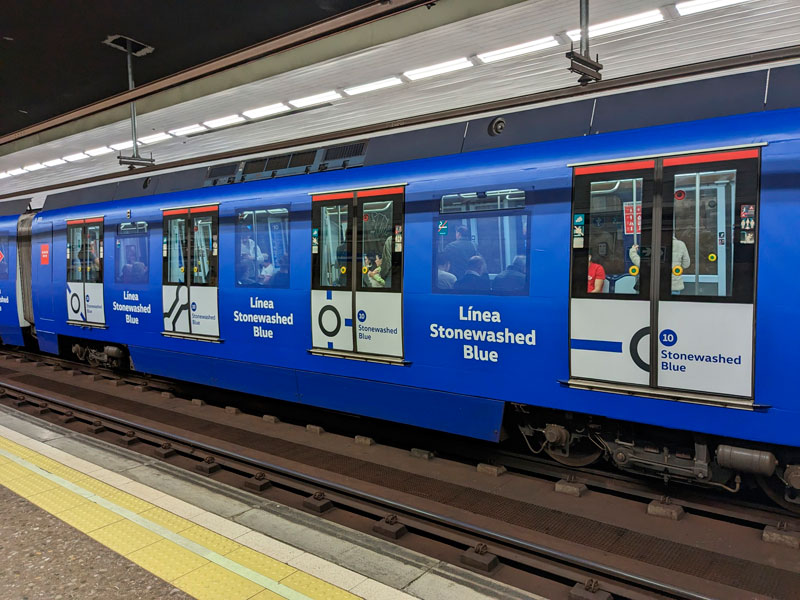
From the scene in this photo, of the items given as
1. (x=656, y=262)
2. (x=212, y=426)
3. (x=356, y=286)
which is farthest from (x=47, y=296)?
(x=656, y=262)

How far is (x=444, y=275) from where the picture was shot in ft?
18.0

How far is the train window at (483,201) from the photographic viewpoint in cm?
507

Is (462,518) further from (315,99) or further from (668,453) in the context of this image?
(315,99)

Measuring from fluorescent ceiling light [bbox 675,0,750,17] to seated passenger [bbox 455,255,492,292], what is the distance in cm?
351

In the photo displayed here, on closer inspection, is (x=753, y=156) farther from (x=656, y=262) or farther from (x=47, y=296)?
(x=47, y=296)

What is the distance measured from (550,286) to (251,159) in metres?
4.66

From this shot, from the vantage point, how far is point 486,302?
5195mm

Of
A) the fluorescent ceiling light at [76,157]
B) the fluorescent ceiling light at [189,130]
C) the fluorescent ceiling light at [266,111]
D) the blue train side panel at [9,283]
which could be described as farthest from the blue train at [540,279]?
the fluorescent ceiling light at [76,157]

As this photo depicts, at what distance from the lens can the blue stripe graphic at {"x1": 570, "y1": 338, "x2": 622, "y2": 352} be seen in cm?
449

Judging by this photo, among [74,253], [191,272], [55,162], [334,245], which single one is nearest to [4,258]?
[74,253]

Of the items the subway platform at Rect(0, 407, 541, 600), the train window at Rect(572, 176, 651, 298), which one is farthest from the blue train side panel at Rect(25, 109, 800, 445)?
the subway platform at Rect(0, 407, 541, 600)

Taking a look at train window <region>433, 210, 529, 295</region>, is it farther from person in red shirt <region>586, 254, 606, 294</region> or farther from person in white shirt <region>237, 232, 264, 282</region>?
person in white shirt <region>237, 232, 264, 282</region>

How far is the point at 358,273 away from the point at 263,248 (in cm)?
156

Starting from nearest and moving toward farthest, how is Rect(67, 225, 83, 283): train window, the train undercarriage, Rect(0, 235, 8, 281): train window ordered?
the train undercarriage < Rect(67, 225, 83, 283): train window < Rect(0, 235, 8, 281): train window
